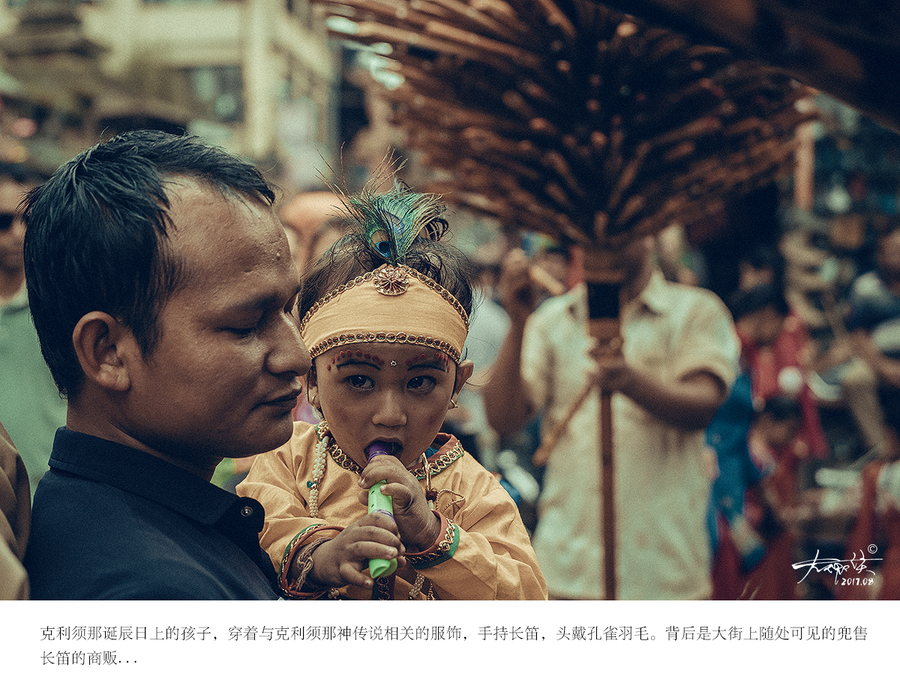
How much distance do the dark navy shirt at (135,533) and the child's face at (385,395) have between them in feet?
0.63

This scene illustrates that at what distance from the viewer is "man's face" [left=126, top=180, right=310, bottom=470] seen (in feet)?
3.57

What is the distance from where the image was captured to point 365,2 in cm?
238

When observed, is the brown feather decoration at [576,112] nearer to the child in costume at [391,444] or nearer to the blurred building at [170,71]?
the child in costume at [391,444]

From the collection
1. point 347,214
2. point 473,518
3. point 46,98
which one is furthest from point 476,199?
point 46,98

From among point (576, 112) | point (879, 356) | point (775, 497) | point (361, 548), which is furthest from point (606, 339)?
point (879, 356)

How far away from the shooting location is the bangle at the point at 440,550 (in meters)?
1.20

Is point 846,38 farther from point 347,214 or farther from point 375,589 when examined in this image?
point 375,589

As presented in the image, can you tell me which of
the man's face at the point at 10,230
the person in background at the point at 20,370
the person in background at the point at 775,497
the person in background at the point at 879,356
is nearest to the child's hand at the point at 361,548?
the person in background at the point at 20,370

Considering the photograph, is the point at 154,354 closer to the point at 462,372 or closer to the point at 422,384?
the point at 422,384

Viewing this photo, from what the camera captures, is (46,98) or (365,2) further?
(46,98)

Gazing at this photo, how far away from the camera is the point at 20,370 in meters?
2.46

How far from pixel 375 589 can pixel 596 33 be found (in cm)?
171

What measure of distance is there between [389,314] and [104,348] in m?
0.42

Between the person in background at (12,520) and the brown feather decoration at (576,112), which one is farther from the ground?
the brown feather decoration at (576,112)
